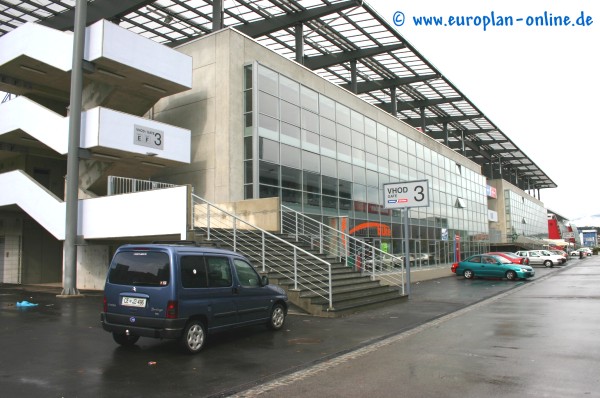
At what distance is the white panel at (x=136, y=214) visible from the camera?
14625 mm

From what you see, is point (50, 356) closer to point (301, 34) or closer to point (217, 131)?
point (217, 131)

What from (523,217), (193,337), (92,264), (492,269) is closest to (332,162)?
(492,269)

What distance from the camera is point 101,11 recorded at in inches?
870

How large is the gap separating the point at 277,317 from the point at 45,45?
14.8 m

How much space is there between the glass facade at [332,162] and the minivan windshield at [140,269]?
11.3m

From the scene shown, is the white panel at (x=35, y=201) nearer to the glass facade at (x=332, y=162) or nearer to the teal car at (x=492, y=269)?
the glass facade at (x=332, y=162)

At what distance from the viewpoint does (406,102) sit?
3697cm

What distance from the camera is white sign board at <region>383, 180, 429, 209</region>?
17.0 meters

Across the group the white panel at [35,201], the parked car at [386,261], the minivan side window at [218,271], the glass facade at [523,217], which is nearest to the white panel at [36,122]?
the white panel at [35,201]

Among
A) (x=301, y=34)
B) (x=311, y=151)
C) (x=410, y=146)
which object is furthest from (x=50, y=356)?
(x=410, y=146)

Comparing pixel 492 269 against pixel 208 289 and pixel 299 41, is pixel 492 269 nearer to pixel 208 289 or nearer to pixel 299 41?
pixel 299 41

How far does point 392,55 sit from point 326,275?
17693 mm

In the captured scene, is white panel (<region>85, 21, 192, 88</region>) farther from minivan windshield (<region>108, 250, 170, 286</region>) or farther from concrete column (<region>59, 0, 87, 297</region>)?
minivan windshield (<region>108, 250, 170, 286</region>)

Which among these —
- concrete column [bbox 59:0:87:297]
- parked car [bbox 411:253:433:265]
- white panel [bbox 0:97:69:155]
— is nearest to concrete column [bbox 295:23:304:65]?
concrete column [bbox 59:0:87:297]
